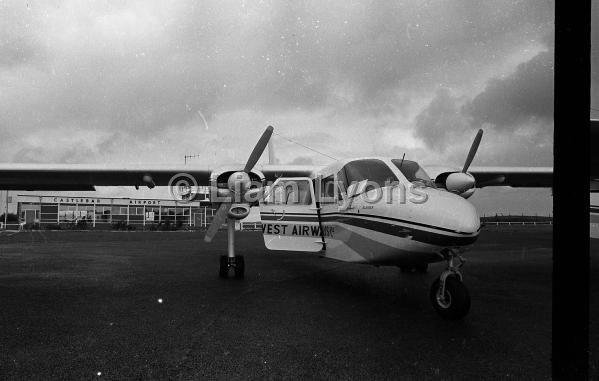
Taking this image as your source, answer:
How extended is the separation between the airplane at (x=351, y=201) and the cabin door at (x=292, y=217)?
0.08ft

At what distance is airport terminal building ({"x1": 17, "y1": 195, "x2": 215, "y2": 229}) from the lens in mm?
49803

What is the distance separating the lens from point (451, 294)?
18.5 feet

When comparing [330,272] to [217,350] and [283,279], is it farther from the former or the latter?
[217,350]

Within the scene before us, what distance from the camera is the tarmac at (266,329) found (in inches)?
155

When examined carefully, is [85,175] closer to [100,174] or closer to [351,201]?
[100,174]

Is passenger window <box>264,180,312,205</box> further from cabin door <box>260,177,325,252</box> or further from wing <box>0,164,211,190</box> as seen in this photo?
wing <box>0,164,211,190</box>

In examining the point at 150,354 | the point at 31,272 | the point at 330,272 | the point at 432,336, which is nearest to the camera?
the point at 150,354

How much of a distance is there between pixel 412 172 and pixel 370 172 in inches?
27.5

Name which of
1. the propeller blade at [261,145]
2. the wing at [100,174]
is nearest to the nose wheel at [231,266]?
the wing at [100,174]

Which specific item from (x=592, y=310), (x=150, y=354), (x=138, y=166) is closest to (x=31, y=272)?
(x=138, y=166)

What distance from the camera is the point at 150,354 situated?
169 inches

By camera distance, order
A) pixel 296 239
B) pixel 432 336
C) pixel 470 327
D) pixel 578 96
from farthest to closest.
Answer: pixel 296 239 → pixel 470 327 → pixel 432 336 → pixel 578 96

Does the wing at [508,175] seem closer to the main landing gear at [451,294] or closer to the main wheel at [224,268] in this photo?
the main landing gear at [451,294]

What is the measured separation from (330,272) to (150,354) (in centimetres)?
755
